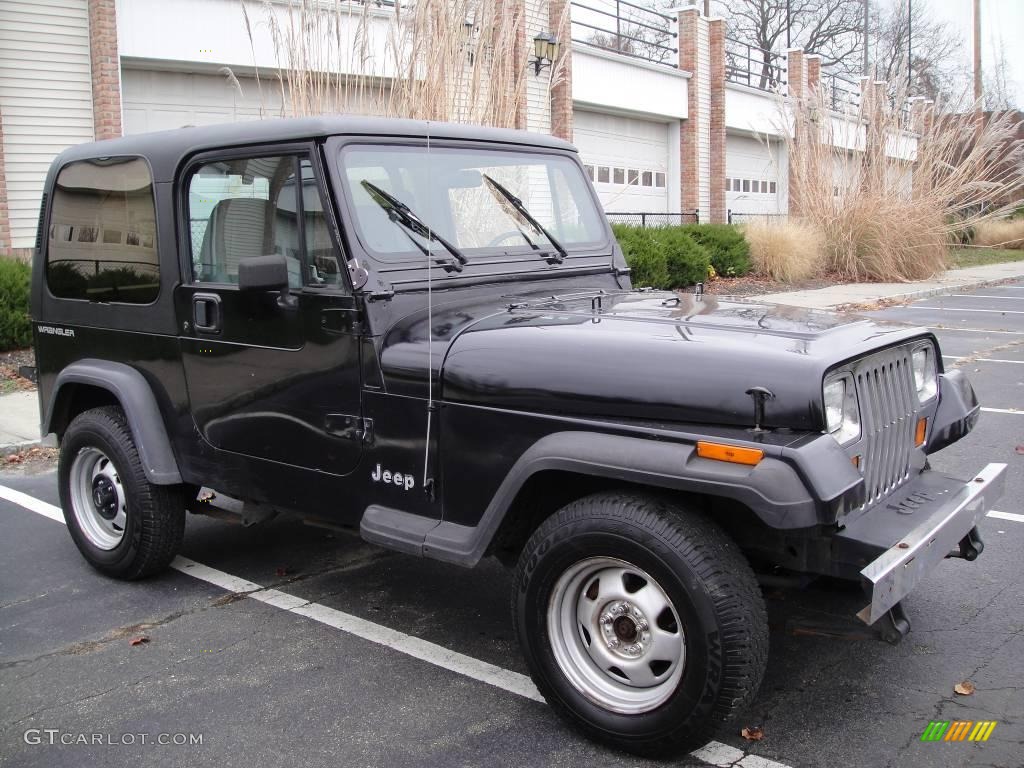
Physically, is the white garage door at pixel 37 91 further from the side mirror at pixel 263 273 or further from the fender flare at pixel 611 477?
the fender flare at pixel 611 477

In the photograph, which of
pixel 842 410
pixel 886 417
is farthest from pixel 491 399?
pixel 886 417

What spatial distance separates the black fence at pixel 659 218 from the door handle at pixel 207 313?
19746 mm

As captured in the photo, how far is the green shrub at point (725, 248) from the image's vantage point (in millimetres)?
18797

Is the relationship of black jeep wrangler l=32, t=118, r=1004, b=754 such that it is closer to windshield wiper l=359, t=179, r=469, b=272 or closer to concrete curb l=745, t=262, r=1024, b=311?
windshield wiper l=359, t=179, r=469, b=272

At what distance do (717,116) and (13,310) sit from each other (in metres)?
21.0

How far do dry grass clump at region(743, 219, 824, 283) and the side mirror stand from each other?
16.2 meters

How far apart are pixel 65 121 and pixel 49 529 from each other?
31.5 ft

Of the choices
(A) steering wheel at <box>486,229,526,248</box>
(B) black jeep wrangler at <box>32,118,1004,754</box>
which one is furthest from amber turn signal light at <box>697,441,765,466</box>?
(A) steering wheel at <box>486,229,526,248</box>

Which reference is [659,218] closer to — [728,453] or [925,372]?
[925,372]

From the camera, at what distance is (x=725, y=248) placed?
1895 centimetres

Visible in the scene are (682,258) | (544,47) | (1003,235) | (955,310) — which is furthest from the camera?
(1003,235)

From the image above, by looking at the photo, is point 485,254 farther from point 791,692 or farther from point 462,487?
point 791,692

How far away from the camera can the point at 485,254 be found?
13.7 ft

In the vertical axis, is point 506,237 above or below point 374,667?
above
